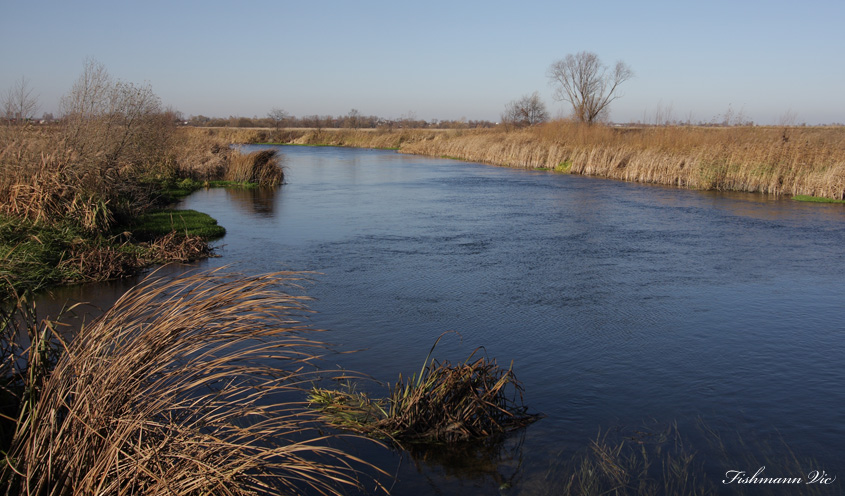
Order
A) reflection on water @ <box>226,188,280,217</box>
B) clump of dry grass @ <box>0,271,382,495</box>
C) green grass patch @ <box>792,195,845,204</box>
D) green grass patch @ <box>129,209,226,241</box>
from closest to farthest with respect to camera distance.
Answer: clump of dry grass @ <box>0,271,382,495</box> → green grass patch @ <box>129,209,226,241</box> → reflection on water @ <box>226,188,280,217</box> → green grass patch @ <box>792,195,845,204</box>

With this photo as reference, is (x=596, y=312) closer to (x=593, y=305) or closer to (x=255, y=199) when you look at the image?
(x=593, y=305)

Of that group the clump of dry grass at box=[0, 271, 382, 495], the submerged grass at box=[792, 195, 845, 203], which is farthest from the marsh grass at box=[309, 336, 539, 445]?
the submerged grass at box=[792, 195, 845, 203]

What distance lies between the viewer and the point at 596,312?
845 centimetres

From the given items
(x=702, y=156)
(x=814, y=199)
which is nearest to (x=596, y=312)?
(x=814, y=199)

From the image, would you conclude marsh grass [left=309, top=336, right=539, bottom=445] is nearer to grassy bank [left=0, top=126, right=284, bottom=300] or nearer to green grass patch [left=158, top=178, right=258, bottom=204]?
grassy bank [left=0, top=126, right=284, bottom=300]

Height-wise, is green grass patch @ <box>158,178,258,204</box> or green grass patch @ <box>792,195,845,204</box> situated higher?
green grass patch @ <box>792,195,845,204</box>

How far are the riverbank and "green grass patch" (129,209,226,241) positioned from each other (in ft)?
58.2

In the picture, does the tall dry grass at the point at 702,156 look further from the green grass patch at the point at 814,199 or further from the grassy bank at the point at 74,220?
the grassy bank at the point at 74,220

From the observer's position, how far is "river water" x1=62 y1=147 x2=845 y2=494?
5.16 meters

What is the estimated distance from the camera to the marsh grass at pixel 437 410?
4965mm

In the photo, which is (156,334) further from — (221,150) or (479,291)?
(221,150)

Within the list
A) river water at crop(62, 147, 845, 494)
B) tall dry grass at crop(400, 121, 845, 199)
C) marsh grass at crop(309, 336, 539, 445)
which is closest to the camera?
marsh grass at crop(309, 336, 539, 445)

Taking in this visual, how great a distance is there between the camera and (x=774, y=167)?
823 inches
